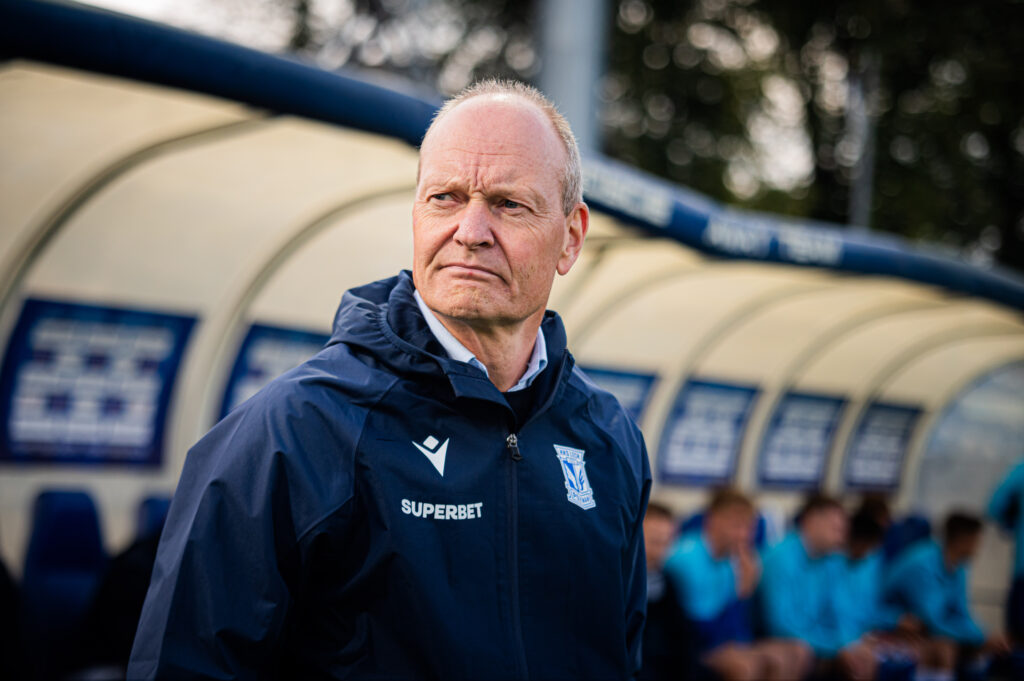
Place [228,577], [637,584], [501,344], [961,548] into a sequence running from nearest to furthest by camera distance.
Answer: [228,577]
[501,344]
[637,584]
[961,548]

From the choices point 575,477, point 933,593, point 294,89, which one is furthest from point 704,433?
point 575,477

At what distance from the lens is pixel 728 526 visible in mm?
6039

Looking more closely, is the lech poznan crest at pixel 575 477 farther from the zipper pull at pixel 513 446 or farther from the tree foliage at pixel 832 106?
the tree foliage at pixel 832 106

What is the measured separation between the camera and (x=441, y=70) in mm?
18984

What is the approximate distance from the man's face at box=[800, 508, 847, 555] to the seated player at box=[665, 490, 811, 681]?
76 cm

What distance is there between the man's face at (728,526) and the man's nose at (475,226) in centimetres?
472

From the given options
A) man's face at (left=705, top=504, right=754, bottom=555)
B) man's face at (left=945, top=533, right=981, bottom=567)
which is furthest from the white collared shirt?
man's face at (left=945, top=533, right=981, bottom=567)

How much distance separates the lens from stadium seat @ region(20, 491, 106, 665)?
4359 mm

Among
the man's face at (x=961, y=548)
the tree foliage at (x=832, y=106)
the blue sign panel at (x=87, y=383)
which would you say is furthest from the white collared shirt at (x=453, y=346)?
the tree foliage at (x=832, y=106)

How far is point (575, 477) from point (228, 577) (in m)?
0.58

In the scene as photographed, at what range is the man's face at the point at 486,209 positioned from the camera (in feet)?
5.42

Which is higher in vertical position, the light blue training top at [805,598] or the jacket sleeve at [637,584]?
the jacket sleeve at [637,584]

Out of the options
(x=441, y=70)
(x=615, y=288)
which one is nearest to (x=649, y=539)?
(x=615, y=288)

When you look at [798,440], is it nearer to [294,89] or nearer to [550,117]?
[294,89]
